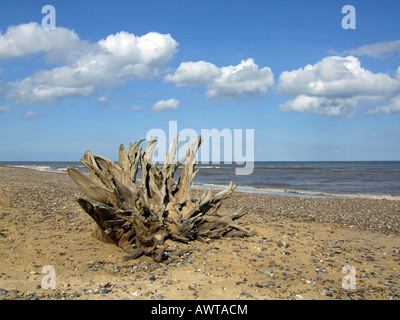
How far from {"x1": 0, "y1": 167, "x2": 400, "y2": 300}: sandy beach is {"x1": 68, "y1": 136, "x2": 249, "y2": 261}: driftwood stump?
1.00 ft

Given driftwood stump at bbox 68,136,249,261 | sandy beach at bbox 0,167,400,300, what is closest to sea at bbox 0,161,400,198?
driftwood stump at bbox 68,136,249,261

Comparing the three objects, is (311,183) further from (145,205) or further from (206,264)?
(206,264)

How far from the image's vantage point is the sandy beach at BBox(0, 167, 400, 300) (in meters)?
5.52

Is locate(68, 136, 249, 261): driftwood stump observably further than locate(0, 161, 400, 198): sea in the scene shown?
No

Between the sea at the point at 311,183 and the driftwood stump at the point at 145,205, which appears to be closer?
the driftwood stump at the point at 145,205

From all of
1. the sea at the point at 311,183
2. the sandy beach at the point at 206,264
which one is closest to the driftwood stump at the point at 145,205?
the sandy beach at the point at 206,264

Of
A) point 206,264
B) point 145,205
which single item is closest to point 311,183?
point 145,205

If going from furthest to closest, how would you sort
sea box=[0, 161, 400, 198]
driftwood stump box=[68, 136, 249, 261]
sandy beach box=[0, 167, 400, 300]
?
sea box=[0, 161, 400, 198] < driftwood stump box=[68, 136, 249, 261] < sandy beach box=[0, 167, 400, 300]

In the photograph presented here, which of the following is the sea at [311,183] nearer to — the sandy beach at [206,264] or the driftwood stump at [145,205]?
the driftwood stump at [145,205]

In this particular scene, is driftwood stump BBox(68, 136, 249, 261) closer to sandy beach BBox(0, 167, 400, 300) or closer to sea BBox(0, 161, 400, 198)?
sandy beach BBox(0, 167, 400, 300)

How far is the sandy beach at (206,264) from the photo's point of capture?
552 centimetres

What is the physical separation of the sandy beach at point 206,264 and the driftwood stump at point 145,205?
1.00ft

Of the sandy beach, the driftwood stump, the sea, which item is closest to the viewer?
the sandy beach
